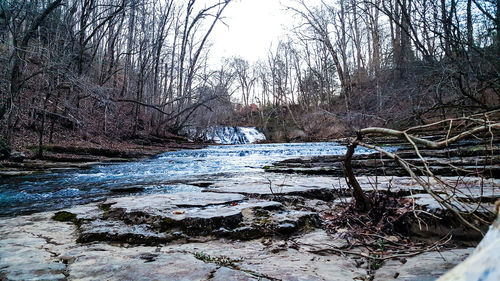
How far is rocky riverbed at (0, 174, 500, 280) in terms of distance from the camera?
161 centimetres

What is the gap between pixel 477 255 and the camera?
570 mm

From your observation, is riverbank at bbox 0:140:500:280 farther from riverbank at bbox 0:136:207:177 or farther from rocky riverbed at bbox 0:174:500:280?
riverbank at bbox 0:136:207:177

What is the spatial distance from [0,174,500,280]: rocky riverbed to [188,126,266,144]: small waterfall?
24.3 metres

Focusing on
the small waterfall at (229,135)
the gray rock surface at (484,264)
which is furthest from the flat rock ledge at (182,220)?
the small waterfall at (229,135)

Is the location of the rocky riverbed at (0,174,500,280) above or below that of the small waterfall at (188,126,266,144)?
below

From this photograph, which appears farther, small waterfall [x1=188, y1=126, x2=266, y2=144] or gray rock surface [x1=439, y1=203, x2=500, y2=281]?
small waterfall [x1=188, y1=126, x2=266, y2=144]

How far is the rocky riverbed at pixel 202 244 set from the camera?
63.2 inches

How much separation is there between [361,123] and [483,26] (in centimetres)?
878

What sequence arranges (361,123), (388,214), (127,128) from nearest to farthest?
1. (388,214)
2. (361,123)
3. (127,128)

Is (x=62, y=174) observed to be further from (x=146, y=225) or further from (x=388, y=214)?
(x=388, y=214)

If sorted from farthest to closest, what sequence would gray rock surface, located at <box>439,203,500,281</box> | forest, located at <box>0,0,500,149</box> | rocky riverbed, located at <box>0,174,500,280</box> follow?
forest, located at <box>0,0,500,149</box>
rocky riverbed, located at <box>0,174,500,280</box>
gray rock surface, located at <box>439,203,500,281</box>

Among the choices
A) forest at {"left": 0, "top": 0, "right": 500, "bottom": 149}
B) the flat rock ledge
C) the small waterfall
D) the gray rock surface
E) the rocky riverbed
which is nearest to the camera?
the gray rock surface

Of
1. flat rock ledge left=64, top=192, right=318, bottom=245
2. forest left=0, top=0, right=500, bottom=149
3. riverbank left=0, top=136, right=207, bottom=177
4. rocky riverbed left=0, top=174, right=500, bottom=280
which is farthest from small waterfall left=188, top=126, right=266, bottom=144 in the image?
rocky riverbed left=0, top=174, right=500, bottom=280

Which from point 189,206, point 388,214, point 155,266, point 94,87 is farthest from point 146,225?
point 94,87
